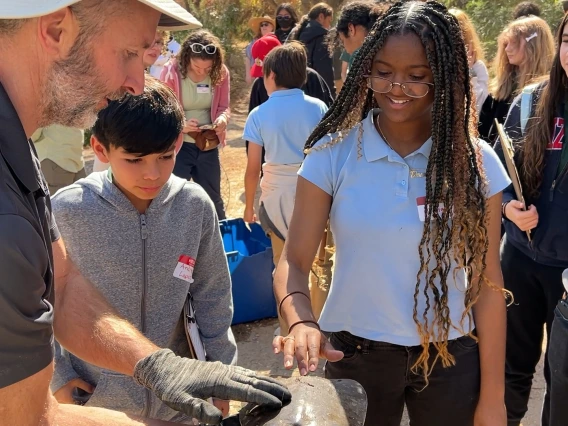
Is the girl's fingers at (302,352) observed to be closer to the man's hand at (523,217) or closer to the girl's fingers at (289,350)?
the girl's fingers at (289,350)

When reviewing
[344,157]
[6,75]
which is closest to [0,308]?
[6,75]

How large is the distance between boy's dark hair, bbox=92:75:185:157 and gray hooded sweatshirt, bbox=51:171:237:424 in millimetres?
167

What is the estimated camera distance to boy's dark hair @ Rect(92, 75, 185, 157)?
230 cm

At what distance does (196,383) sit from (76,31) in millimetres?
892

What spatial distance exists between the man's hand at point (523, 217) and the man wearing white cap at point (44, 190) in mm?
1811

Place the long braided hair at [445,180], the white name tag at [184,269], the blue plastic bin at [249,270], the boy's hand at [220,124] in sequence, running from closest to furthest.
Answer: the long braided hair at [445,180] < the white name tag at [184,269] < the blue plastic bin at [249,270] < the boy's hand at [220,124]

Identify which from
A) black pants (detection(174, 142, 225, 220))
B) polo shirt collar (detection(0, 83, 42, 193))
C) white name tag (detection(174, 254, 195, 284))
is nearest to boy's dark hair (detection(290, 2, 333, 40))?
black pants (detection(174, 142, 225, 220))

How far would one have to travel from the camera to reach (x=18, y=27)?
1336mm

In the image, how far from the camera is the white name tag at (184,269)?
2.34m

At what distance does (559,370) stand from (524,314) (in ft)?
2.40

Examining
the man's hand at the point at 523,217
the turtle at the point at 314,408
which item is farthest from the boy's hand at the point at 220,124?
the turtle at the point at 314,408

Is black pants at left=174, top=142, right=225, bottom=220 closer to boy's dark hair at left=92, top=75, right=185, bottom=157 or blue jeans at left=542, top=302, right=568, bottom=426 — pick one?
boy's dark hair at left=92, top=75, right=185, bottom=157

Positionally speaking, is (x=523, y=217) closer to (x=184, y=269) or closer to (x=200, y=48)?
(x=184, y=269)

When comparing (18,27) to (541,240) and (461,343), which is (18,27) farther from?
(541,240)
